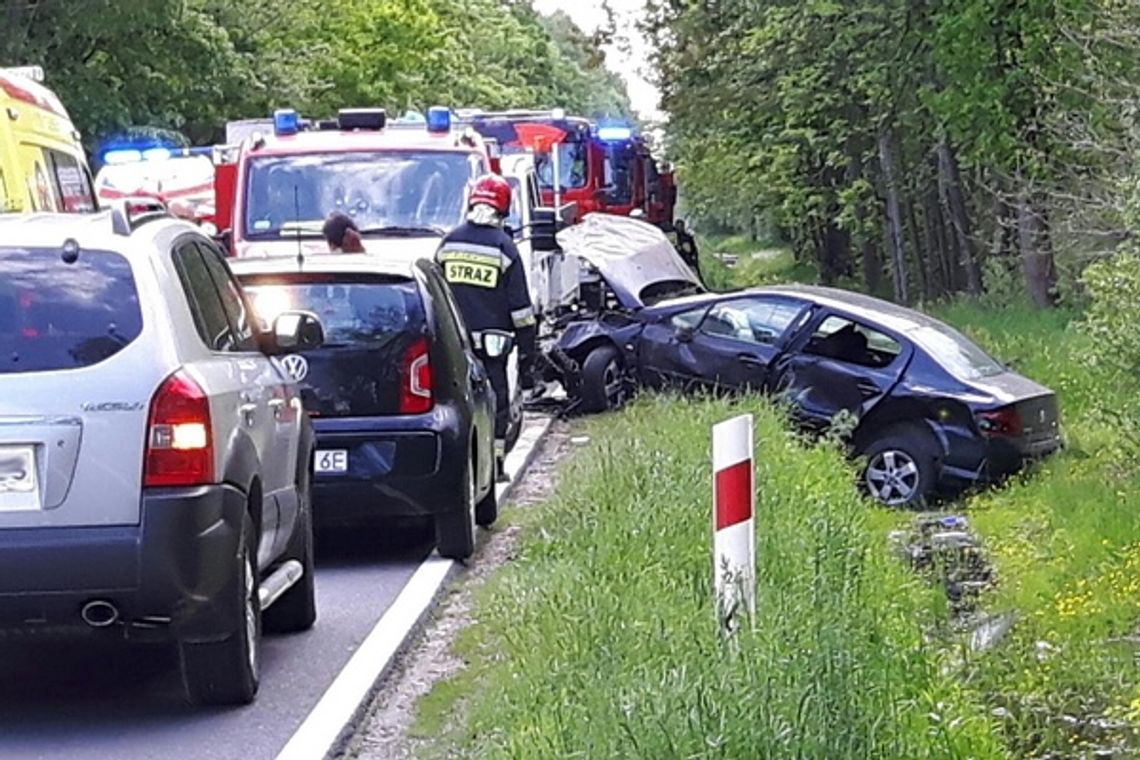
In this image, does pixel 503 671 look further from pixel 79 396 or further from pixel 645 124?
pixel 645 124

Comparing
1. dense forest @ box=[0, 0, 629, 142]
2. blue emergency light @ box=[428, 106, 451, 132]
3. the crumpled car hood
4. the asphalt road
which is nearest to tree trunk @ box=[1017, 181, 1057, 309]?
the crumpled car hood

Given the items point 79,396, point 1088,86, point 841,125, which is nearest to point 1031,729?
point 79,396

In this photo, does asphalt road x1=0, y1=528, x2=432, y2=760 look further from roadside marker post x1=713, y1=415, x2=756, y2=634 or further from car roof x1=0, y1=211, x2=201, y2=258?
roadside marker post x1=713, y1=415, x2=756, y2=634

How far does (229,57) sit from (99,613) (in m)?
37.6

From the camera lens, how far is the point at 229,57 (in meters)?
43.4

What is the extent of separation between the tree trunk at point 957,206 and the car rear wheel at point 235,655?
2559cm

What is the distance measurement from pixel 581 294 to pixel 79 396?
46.2 ft

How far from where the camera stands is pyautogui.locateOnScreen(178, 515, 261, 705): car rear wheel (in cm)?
751

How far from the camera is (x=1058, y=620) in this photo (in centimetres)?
1041

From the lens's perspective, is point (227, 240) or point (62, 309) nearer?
point (62, 309)

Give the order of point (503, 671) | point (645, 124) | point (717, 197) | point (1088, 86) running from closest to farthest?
1. point (503, 671)
2. point (1088, 86)
3. point (645, 124)
4. point (717, 197)

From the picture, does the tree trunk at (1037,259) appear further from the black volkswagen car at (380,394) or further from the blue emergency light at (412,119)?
the black volkswagen car at (380,394)

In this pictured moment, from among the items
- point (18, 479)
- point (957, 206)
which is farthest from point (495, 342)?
point (957, 206)

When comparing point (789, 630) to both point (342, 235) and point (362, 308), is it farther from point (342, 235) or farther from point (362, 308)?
point (342, 235)
